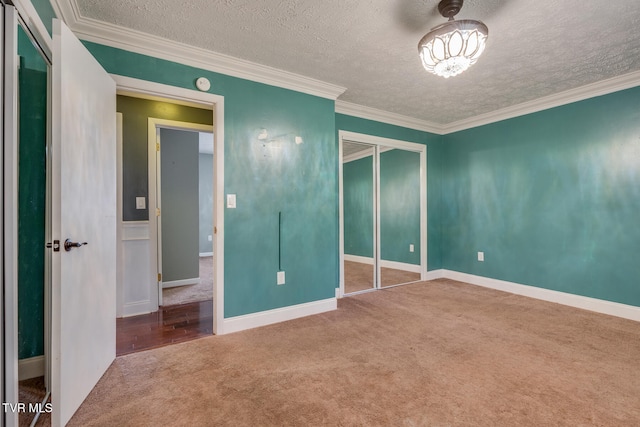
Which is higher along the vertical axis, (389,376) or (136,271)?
(136,271)

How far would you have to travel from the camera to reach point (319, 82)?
3057 mm

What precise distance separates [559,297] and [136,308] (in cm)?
493

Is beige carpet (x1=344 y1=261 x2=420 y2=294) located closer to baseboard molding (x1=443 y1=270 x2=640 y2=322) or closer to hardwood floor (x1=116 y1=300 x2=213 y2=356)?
baseboard molding (x1=443 y1=270 x2=640 y2=322)

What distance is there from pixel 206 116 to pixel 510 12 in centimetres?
312

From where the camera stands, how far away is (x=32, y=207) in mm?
1830

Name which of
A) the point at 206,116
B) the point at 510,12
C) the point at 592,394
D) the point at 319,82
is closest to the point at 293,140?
the point at 319,82

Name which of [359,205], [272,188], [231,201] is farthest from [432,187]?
[231,201]

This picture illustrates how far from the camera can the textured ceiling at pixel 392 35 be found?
6.23 ft

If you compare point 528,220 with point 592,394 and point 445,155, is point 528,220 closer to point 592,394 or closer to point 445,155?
point 445,155

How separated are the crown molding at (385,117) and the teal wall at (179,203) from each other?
92.8 inches

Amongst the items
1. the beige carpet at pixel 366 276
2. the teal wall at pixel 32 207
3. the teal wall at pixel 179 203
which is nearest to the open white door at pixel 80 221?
the teal wall at pixel 32 207

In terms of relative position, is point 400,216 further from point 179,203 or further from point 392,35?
point 179,203

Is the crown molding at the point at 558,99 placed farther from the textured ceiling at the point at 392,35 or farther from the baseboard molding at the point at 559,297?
the baseboard molding at the point at 559,297

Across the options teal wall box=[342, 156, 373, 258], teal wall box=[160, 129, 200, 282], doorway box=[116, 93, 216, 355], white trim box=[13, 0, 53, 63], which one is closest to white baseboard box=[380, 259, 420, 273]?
teal wall box=[342, 156, 373, 258]
